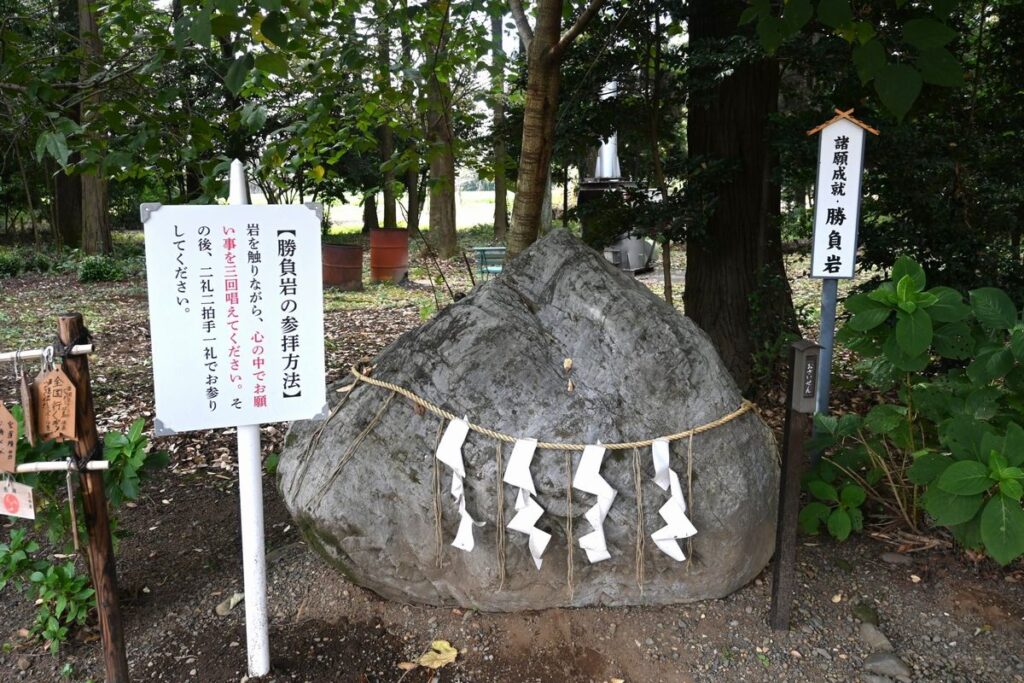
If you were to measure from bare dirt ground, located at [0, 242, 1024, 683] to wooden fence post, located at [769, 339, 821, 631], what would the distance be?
0.15m

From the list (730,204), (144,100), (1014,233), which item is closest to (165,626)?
(144,100)

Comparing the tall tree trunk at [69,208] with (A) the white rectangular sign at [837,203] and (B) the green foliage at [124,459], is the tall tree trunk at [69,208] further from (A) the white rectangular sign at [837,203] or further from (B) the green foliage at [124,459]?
(A) the white rectangular sign at [837,203]

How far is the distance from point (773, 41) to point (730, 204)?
2.66 meters

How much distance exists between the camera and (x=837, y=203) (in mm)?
3682

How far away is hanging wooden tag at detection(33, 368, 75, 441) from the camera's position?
232 cm

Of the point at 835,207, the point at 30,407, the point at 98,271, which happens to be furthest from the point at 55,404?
the point at 98,271

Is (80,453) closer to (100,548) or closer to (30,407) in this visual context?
(30,407)

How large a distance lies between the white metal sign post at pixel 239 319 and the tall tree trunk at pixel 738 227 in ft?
9.56

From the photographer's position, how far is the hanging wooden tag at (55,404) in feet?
7.62

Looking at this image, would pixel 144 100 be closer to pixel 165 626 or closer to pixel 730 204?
pixel 165 626

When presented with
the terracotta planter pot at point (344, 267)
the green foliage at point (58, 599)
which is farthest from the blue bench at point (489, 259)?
the green foliage at point (58, 599)

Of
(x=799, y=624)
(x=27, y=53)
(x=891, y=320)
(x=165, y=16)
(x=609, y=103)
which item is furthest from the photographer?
(x=165, y=16)

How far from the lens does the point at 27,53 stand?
14.6ft

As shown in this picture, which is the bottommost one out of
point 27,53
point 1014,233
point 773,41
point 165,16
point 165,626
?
point 165,626
